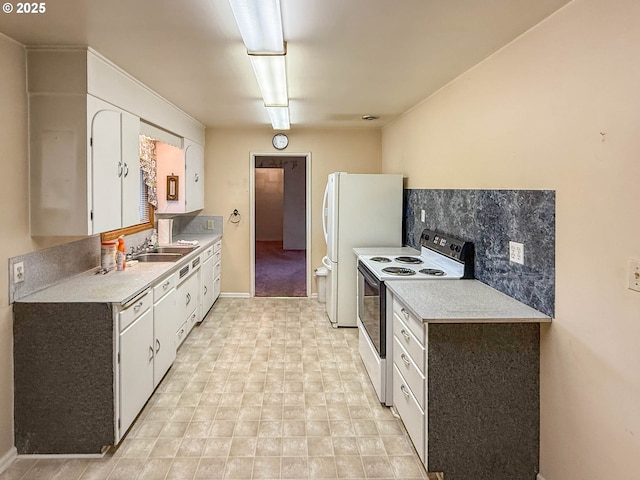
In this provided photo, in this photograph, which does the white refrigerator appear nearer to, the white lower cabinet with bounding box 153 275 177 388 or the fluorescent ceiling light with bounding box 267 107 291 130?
the fluorescent ceiling light with bounding box 267 107 291 130

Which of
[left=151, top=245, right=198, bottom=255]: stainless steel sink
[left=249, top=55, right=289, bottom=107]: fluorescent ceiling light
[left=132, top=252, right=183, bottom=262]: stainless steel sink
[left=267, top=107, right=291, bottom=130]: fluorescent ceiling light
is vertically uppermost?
[left=267, top=107, right=291, bottom=130]: fluorescent ceiling light

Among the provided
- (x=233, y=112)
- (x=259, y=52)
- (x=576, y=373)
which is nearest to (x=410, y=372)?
(x=576, y=373)

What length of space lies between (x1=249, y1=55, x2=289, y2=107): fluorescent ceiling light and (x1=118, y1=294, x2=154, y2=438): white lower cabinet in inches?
63.3

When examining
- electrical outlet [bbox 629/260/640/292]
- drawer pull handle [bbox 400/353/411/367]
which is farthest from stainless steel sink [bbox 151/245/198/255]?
electrical outlet [bbox 629/260/640/292]

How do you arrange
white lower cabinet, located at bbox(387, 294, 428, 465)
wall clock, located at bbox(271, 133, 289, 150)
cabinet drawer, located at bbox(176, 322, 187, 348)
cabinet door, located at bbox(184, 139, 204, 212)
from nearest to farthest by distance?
white lower cabinet, located at bbox(387, 294, 428, 465) → cabinet drawer, located at bbox(176, 322, 187, 348) → cabinet door, located at bbox(184, 139, 204, 212) → wall clock, located at bbox(271, 133, 289, 150)

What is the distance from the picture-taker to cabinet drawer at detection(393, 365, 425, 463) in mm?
2057

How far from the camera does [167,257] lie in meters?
3.98

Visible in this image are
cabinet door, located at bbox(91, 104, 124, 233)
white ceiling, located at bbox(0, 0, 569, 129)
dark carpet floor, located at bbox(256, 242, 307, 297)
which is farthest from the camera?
dark carpet floor, located at bbox(256, 242, 307, 297)

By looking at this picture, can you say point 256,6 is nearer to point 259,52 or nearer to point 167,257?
point 259,52

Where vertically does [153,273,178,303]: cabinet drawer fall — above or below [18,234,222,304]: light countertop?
below

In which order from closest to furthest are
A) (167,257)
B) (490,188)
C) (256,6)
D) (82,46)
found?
(256,6) → (82,46) → (490,188) → (167,257)

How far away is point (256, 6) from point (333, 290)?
3.21 metres

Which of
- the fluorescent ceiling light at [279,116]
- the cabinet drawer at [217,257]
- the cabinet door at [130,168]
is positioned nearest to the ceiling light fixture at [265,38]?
the fluorescent ceiling light at [279,116]

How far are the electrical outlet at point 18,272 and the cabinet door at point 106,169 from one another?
0.42 m
